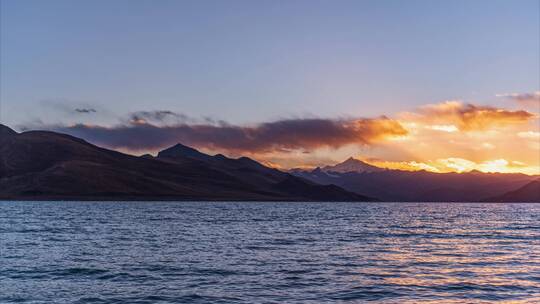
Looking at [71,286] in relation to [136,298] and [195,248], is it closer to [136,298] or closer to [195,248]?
[136,298]

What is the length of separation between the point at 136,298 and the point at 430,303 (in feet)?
61.2

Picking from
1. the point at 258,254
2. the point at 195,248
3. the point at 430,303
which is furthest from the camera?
the point at 195,248

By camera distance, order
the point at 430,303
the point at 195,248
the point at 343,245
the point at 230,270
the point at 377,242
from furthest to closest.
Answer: the point at 377,242
the point at 343,245
the point at 195,248
the point at 230,270
the point at 430,303

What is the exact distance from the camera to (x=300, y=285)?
40.2 m

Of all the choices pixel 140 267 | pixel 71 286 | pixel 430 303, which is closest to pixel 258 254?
pixel 140 267

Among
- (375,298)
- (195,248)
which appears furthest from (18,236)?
(375,298)

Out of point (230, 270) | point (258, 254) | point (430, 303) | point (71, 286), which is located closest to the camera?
point (430, 303)

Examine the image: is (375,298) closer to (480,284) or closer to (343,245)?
(480,284)

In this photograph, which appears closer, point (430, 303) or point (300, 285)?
point (430, 303)

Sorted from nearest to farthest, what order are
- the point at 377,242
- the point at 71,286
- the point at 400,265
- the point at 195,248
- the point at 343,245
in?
the point at 71,286 → the point at 400,265 → the point at 195,248 → the point at 343,245 → the point at 377,242

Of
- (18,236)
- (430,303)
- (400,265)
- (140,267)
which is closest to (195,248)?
(140,267)

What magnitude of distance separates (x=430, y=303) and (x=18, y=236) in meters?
66.4

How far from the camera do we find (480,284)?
4216 centimetres

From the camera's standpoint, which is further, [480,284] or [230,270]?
[230,270]
